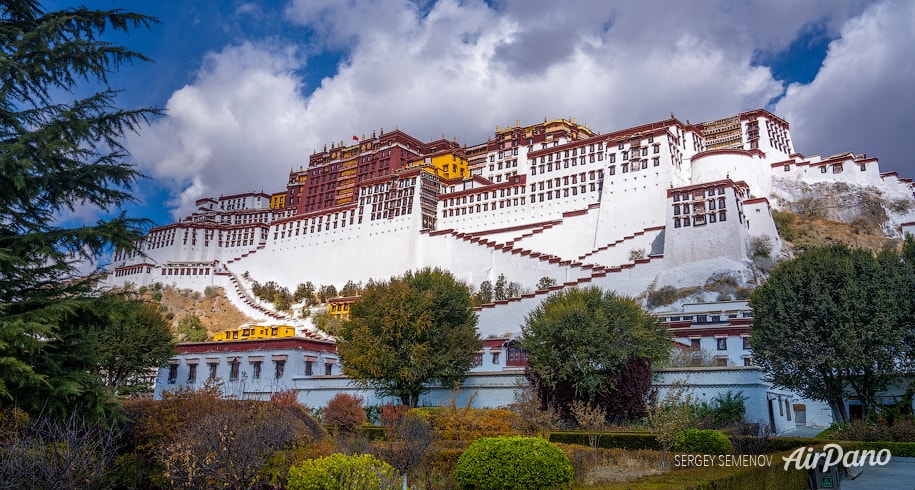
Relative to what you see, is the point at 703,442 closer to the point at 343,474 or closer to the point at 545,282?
the point at 343,474

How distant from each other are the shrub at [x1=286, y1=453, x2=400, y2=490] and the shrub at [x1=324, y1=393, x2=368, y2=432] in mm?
13942

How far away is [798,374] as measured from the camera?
24016 millimetres

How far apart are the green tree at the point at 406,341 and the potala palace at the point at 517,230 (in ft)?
5.42

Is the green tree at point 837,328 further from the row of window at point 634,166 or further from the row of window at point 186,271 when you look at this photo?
the row of window at point 186,271

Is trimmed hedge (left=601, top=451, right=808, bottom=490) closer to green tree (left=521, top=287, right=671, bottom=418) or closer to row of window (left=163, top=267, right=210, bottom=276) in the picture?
green tree (left=521, top=287, right=671, bottom=418)

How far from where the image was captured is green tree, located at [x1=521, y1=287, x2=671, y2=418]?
79.3 feet

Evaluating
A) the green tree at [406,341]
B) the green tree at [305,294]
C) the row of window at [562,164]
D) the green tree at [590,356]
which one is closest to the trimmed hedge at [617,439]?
the green tree at [590,356]

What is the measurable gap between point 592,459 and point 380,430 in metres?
9.37

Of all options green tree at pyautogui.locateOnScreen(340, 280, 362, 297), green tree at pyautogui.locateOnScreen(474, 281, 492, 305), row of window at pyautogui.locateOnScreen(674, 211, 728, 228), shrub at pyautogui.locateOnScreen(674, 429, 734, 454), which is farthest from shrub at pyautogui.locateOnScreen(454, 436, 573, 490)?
green tree at pyautogui.locateOnScreen(340, 280, 362, 297)

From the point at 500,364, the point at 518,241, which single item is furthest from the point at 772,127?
the point at 500,364

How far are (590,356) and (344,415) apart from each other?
9.55m

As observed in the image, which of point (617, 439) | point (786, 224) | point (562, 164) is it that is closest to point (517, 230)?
point (562, 164)

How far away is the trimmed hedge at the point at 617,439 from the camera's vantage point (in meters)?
17.8

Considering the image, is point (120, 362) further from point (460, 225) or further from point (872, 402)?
point (460, 225)
